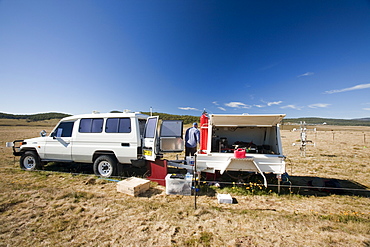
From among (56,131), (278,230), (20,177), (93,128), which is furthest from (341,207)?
(20,177)

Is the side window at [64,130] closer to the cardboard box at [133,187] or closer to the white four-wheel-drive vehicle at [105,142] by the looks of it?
the white four-wheel-drive vehicle at [105,142]

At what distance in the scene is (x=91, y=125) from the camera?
5.93m

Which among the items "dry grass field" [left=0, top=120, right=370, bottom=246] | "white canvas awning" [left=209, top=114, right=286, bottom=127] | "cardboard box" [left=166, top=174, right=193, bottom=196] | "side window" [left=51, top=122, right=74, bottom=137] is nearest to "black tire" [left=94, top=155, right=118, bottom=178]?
"dry grass field" [left=0, top=120, right=370, bottom=246]

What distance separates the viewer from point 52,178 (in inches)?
229

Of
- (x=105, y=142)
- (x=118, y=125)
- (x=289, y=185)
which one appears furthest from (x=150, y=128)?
(x=289, y=185)

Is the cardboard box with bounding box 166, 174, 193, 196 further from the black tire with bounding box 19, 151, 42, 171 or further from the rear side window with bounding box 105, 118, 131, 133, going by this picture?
the black tire with bounding box 19, 151, 42, 171

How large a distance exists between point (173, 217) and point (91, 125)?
4.53 meters

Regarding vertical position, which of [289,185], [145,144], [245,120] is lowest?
[289,185]

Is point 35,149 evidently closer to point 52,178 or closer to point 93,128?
point 52,178

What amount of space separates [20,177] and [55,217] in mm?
3983

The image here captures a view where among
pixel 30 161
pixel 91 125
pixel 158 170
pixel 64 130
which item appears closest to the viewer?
pixel 158 170

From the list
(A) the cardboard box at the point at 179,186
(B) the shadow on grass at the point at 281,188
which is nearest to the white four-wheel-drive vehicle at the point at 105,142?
(A) the cardboard box at the point at 179,186

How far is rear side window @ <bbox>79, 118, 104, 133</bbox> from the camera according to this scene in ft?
19.2

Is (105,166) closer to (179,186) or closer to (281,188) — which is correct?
(179,186)
